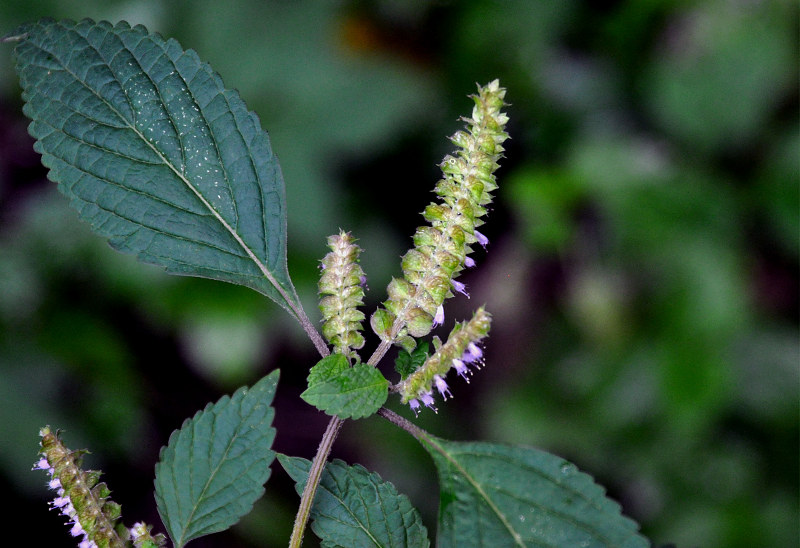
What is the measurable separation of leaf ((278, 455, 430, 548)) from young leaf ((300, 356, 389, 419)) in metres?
0.12

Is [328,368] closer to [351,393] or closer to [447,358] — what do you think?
[351,393]

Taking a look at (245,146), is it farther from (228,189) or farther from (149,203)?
(149,203)

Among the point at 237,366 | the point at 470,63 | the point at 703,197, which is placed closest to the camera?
the point at 237,366

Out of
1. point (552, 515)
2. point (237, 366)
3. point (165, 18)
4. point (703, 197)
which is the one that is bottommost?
point (552, 515)

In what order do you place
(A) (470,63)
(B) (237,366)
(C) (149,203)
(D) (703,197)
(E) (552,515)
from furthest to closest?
(A) (470,63) < (D) (703,197) < (B) (237,366) < (C) (149,203) < (E) (552,515)

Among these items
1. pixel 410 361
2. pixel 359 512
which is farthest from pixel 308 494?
pixel 410 361

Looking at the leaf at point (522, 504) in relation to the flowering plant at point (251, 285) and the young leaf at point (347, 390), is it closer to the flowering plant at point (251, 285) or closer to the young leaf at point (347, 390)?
the flowering plant at point (251, 285)

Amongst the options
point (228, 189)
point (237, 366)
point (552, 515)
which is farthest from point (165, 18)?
point (552, 515)

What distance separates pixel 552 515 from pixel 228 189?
0.70 metres

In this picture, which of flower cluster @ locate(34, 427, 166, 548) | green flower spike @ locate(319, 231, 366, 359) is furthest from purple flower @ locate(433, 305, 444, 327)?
flower cluster @ locate(34, 427, 166, 548)

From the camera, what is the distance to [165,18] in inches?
136

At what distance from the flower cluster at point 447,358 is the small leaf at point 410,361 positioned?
0.13 ft

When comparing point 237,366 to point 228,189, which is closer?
point 228,189

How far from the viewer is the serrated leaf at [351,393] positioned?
965mm
